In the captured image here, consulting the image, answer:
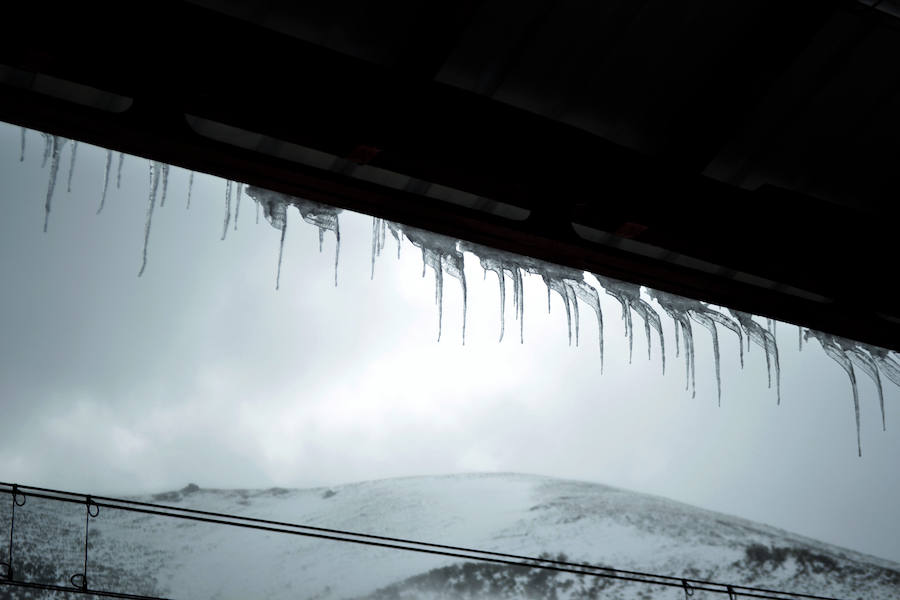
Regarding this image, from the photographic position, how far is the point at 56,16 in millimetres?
2184

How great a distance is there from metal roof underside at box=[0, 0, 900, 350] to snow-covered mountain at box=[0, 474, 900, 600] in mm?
27494

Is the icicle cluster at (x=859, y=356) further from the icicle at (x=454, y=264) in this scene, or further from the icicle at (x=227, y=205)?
the icicle at (x=227, y=205)

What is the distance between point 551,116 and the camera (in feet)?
10.2

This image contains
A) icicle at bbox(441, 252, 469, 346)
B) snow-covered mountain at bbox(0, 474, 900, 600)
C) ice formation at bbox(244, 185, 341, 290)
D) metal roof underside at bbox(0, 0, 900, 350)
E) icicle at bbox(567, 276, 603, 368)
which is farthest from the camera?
snow-covered mountain at bbox(0, 474, 900, 600)

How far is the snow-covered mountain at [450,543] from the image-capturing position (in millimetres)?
29672

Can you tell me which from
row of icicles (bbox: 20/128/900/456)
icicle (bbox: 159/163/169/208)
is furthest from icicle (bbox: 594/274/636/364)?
icicle (bbox: 159/163/169/208)

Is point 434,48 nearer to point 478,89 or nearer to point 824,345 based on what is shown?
point 478,89

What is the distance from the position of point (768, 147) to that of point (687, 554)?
96.8ft

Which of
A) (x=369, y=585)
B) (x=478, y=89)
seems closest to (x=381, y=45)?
(x=478, y=89)

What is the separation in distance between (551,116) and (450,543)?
2907 cm

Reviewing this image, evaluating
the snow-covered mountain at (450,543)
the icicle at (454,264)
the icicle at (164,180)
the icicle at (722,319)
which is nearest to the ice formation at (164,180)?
the icicle at (164,180)

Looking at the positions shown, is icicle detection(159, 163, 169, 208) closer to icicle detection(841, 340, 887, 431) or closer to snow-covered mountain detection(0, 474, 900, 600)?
icicle detection(841, 340, 887, 431)

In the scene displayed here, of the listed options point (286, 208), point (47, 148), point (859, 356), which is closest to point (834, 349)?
point (859, 356)

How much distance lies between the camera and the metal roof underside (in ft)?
7.70
